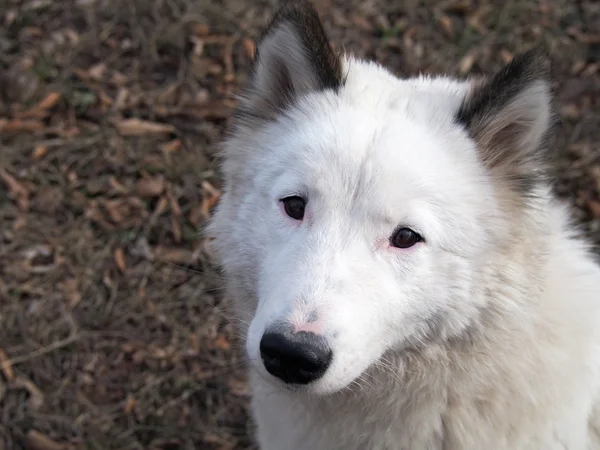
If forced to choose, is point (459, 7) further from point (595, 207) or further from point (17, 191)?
point (17, 191)

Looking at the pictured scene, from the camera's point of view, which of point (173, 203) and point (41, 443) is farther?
point (173, 203)

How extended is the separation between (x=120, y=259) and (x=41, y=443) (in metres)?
1.25

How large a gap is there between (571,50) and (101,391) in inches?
172

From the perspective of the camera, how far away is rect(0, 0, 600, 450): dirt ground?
4.12m

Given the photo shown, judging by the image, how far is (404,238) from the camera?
2.37 m

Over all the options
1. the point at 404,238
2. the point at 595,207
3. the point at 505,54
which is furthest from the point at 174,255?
the point at 505,54

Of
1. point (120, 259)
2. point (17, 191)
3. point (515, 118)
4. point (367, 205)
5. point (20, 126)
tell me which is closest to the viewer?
point (367, 205)

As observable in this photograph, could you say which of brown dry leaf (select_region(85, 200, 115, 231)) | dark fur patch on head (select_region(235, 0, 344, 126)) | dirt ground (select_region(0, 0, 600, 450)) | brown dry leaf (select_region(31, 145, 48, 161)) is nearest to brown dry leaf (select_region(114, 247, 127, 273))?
dirt ground (select_region(0, 0, 600, 450))

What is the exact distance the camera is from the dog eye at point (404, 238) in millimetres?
2361

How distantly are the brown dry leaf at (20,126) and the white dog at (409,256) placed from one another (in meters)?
2.90

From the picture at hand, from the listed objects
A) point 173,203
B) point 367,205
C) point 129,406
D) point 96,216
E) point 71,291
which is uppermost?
point 367,205

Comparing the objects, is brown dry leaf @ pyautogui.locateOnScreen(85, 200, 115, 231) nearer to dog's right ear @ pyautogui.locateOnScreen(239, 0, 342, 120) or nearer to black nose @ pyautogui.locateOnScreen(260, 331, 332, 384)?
dog's right ear @ pyautogui.locateOnScreen(239, 0, 342, 120)

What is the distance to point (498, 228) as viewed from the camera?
2.47m

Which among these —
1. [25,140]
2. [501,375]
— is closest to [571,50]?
[501,375]
